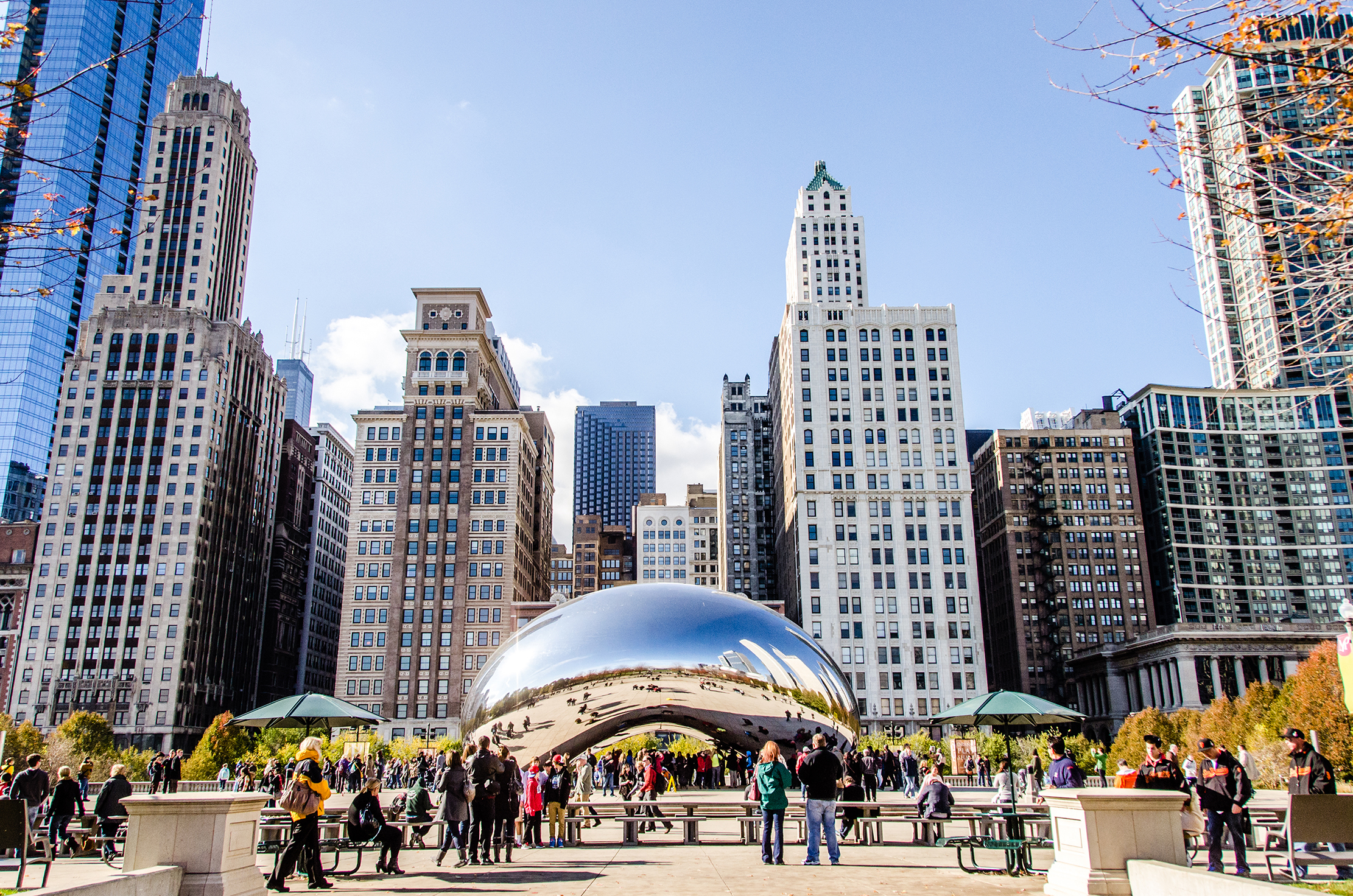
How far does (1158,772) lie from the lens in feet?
42.9

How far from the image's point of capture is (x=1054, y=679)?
11788cm

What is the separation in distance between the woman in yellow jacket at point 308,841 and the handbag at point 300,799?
37 mm

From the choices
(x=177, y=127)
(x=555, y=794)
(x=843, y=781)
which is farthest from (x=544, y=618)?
(x=177, y=127)

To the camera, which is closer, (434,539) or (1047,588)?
(434,539)

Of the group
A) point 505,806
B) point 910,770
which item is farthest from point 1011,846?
point 910,770

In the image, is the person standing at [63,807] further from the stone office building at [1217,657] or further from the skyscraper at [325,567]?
the skyscraper at [325,567]

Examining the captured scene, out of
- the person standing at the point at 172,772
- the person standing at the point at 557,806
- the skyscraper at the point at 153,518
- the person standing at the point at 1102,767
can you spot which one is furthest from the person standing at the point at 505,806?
the skyscraper at the point at 153,518

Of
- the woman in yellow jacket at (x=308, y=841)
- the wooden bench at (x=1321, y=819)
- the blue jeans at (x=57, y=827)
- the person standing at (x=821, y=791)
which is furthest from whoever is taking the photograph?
the blue jeans at (x=57, y=827)

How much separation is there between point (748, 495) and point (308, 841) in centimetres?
13012

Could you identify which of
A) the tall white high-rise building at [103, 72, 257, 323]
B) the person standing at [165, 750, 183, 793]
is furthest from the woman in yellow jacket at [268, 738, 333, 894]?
the tall white high-rise building at [103, 72, 257, 323]

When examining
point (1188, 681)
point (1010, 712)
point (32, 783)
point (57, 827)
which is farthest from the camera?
point (1188, 681)

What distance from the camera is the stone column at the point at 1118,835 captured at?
9250 mm

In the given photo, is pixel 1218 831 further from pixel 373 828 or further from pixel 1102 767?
pixel 1102 767

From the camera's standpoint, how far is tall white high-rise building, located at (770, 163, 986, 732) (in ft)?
294
